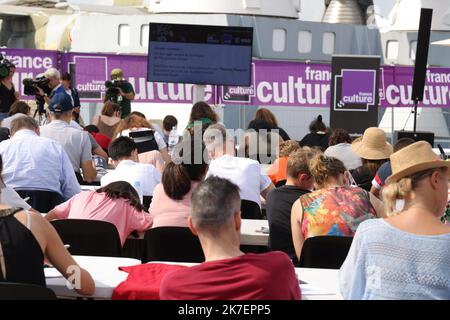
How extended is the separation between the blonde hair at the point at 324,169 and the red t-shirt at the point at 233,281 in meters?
2.43

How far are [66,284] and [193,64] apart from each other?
10.4m

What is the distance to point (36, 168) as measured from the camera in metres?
8.16

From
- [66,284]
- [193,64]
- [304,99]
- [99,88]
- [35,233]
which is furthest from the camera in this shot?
[304,99]

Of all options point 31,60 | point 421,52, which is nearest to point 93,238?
point 421,52

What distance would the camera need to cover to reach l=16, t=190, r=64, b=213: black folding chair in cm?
819

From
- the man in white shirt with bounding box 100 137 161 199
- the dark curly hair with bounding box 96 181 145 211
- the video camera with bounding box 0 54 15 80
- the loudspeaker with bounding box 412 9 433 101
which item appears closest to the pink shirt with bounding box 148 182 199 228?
the dark curly hair with bounding box 96 181 145 211

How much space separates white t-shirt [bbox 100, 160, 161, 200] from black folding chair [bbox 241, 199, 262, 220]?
856 millimetres

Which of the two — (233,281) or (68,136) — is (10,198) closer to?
(233,281)

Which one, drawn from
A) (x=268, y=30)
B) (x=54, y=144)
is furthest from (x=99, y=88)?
(x=54, y=144)

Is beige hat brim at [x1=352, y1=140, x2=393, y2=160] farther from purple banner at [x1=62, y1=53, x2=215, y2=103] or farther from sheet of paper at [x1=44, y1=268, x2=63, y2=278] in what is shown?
purple banner at [x1=62, y1=53, x2=215, y2=103]

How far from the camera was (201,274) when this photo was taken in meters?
3.89

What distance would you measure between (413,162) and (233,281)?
3.27 feet

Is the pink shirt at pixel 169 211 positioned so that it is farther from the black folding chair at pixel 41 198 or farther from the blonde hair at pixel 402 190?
the blonde hair at pixel 402 190
